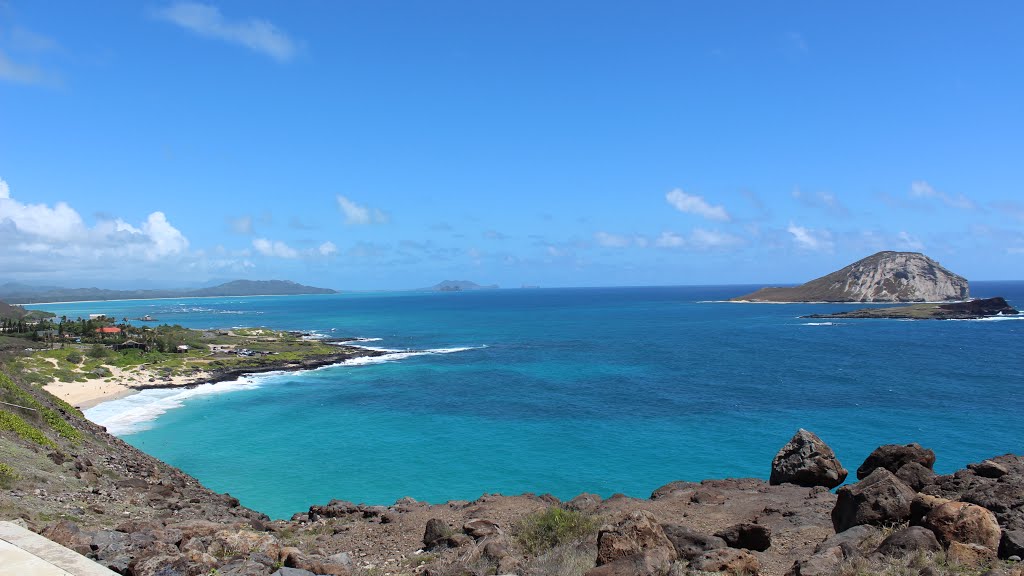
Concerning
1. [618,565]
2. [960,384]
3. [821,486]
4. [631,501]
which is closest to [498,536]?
[618,565]

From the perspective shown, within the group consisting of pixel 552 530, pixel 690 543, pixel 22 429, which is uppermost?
pixel 690 543

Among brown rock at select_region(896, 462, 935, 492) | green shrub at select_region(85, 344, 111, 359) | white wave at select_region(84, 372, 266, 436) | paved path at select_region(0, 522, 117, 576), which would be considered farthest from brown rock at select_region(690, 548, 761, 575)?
green shrub at select_region(85, 344, 111, 359)

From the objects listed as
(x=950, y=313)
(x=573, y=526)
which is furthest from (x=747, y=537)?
(x=950, y=313)

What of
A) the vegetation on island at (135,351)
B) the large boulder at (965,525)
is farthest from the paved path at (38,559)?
the vegetation on island at (135,351)

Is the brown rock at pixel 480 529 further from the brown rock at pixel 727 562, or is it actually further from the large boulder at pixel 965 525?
the large boulder at pixel 965 525

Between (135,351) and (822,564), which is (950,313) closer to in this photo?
(822,564)

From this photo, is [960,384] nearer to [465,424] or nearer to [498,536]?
[465,424]
